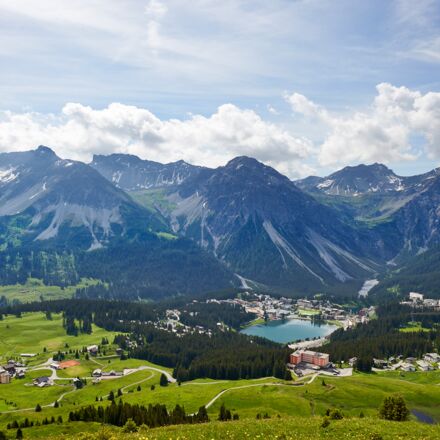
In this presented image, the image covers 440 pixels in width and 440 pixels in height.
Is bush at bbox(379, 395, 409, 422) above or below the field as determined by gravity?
above

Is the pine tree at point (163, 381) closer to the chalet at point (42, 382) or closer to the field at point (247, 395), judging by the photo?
the field at point (247, 395)

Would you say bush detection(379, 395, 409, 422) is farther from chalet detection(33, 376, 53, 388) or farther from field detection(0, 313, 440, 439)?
chalet detection(33, 376, 53, 388)

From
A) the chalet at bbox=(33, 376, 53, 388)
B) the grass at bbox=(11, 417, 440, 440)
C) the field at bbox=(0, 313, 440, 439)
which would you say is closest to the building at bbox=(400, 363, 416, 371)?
the field at bbox=(0, 313, 440, 439)

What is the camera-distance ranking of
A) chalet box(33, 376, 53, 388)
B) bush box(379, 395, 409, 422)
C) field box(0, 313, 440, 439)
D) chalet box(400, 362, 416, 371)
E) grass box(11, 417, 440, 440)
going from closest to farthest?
grass box(11, 417, 440, 440), bush box(379, 395, 409, 422), field box(0, 313, 440, 439), chalet box(33, 376, 53, 388), chalet box(400, 362, 416, 371)

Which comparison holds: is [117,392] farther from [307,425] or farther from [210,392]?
[307,425]

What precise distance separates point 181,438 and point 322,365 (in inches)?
6090

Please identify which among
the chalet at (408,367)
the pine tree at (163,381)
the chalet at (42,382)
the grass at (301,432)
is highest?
the grass at (301,432)

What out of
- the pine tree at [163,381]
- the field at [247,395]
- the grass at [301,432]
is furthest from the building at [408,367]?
the grass at [301,432]

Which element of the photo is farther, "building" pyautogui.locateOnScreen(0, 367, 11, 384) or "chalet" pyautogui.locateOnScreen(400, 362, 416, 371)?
"chalet" pyautogui.locateOnScreen(400, 362, 416, 371)

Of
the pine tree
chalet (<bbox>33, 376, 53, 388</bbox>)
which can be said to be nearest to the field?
the pine tree

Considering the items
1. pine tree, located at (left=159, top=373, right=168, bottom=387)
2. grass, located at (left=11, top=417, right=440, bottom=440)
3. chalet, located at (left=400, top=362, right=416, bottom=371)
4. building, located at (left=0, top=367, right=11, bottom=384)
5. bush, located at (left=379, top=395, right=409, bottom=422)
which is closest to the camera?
grass, located at (left=11, top=417, right=440, bottom=440)

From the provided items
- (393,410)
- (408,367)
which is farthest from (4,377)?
(408,367)

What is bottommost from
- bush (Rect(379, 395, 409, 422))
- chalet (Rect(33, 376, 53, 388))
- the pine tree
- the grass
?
chalet (Rect(33, 376, 53, 388))

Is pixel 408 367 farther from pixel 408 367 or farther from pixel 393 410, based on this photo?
pixel 393 410
